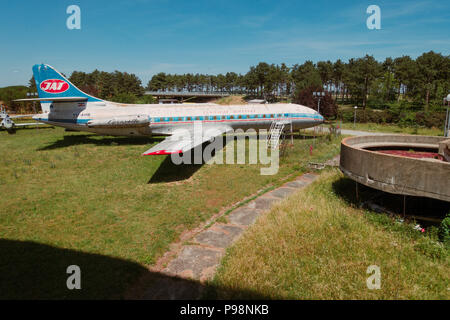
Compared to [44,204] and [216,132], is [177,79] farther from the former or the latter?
[44,204]

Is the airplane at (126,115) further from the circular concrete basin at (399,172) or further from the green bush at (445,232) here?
the green bush at (445,232)

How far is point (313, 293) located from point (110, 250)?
7339 millimetres

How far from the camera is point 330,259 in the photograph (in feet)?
27.8

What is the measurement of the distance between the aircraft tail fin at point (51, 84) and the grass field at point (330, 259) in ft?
79.3

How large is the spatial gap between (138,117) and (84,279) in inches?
743

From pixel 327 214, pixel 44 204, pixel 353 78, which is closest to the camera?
pixel 327 214

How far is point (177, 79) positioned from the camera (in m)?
140

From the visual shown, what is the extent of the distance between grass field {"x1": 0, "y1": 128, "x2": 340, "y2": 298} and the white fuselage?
2248 mm

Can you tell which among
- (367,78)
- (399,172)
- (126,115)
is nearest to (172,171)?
(126,115)

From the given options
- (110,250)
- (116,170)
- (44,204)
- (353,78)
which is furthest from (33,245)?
(353,78)

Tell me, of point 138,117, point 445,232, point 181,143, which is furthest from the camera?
point 138,117

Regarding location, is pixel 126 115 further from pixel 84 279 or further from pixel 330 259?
pixel 330 259

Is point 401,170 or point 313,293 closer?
point 313,293
